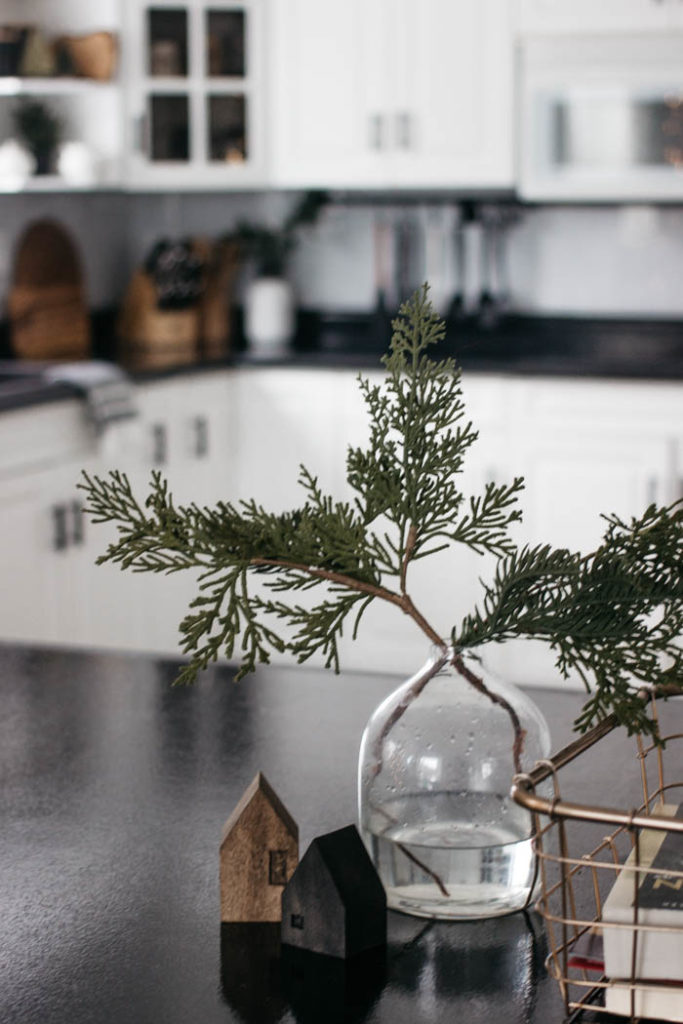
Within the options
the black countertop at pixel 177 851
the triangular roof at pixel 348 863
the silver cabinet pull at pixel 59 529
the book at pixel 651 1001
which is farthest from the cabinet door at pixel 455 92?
the book at pixel 651 1001

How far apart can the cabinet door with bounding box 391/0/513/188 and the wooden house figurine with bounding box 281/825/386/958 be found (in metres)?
3.44

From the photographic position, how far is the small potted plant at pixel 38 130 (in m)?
4.05

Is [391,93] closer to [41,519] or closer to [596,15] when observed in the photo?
[596,15]

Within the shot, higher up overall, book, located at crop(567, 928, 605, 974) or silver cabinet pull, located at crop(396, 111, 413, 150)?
silver cabinet pull, located at crop(396, 111, 413, 150)

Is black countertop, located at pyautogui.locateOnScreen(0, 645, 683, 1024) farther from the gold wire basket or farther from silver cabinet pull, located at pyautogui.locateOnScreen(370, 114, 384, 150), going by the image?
silver cabinet pull, located at pyautogui.locateOnScreen(370, 114, 384, 150)

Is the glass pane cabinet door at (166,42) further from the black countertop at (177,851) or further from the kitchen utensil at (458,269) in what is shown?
the black countertop at (177,851)

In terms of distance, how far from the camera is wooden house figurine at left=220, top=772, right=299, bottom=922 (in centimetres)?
95

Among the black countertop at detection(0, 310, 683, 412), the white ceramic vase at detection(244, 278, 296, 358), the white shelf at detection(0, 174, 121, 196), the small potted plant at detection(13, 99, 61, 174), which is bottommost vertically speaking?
the black countertop at detection(0, 310, 683, 412)

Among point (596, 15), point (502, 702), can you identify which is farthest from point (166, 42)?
point (502, 702)

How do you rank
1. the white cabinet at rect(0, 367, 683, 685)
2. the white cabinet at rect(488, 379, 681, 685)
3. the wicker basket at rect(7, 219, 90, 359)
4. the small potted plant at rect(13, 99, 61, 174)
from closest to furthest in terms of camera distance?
the white cabinet at rect(0, 367, 683, 685), the white cabinet at rect(488, 379, 681, 685), the small potted plant at rect(13, 99, 61, 174), the wicker basket at rect(7, 219, 90, 359)

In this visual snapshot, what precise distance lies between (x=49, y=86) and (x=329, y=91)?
787 mm

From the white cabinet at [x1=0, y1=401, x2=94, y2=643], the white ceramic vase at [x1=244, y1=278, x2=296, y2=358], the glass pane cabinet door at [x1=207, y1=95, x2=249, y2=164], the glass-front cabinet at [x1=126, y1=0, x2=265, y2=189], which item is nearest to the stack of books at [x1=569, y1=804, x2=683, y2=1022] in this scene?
the white cabinet at [x1=0, y1=401, x2=94, y2=643]

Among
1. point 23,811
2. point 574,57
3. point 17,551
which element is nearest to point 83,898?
point 23,811

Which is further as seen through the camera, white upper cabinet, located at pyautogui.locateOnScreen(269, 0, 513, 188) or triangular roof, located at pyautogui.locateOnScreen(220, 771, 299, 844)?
white upper cabinet, located at pyautogui.locateOnScreen(269, 0, 513, 188)
